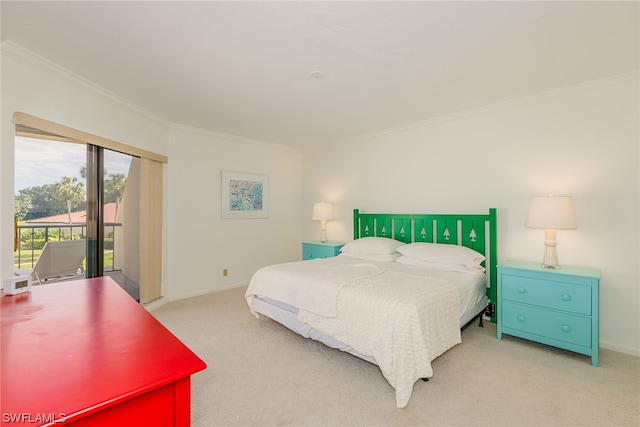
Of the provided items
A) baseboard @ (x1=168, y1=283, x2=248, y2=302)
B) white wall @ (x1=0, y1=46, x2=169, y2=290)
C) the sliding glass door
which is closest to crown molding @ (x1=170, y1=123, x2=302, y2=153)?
white wall @ (x1=0, y1=46, x2=169, y2=290)

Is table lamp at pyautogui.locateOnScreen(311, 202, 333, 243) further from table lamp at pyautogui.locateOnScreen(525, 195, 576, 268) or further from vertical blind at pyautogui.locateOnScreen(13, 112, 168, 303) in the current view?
A: table lamp at pyautogui.locateOnScreen(525, 195, 576, 268)

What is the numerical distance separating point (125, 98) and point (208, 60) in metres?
1.41

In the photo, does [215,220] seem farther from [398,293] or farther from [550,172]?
[550,172]

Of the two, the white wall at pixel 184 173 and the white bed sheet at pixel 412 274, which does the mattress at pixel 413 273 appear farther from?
the white wall at pixel 184 173

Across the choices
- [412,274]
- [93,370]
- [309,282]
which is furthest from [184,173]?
[93,370]

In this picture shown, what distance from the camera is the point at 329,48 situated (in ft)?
6.90

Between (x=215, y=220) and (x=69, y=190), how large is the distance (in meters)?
1.88

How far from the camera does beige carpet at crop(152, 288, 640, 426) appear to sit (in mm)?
1744

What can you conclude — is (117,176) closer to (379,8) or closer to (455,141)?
(379,8)

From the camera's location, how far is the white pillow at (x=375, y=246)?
3.60 meters

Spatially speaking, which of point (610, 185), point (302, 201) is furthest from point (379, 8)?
point (302, 201)

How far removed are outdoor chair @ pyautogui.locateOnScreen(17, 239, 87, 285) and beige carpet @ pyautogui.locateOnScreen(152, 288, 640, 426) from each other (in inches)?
48.1

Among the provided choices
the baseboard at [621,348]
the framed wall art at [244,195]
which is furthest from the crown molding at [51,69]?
the baseboard at [621,348]

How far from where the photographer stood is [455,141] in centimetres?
352
